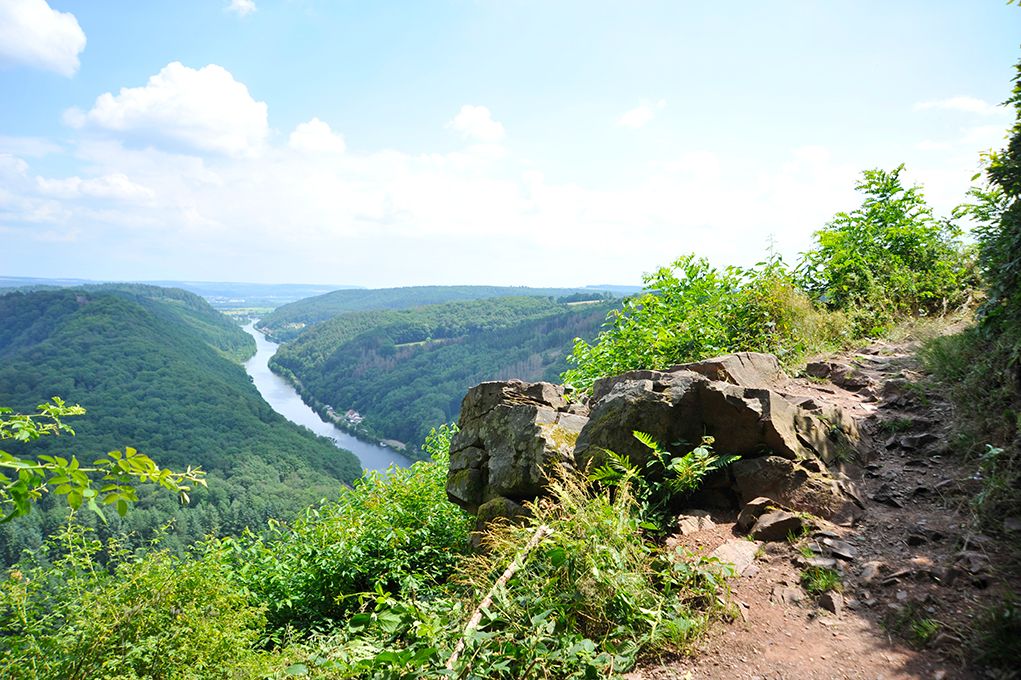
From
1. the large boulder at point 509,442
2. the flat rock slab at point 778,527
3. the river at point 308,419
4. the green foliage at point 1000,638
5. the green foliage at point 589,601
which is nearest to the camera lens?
the green foliage at point 1000,638

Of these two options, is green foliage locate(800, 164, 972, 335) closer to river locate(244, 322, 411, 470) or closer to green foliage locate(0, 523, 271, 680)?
green foliage locate(0, 523, 271, 680)

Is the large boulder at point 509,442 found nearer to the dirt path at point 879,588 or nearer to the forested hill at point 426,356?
the dirt path at point 879,588

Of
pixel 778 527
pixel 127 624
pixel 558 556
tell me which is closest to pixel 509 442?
pixel 558 556

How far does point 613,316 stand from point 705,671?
35.0 feet

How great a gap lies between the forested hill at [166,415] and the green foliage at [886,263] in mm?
48530

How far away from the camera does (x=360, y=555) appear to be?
7043 millimetres

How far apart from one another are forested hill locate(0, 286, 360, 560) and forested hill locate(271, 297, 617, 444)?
79.4 ft

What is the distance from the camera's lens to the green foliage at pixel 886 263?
396 inches

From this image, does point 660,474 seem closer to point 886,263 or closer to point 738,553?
point 738,553

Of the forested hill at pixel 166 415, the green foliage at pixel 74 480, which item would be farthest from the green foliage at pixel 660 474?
the forested hill at pixel 166 415

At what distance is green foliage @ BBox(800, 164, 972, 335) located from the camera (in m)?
10.0

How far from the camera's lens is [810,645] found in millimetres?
3182

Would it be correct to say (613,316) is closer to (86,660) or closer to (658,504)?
(658,504)

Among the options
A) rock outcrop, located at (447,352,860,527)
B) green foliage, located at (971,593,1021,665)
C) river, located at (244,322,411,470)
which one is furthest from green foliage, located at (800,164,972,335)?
river, located at (244,322,411,470)
